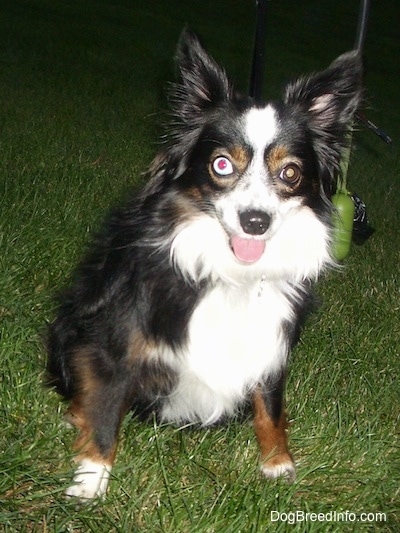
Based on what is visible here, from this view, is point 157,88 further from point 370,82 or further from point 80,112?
point 370,82

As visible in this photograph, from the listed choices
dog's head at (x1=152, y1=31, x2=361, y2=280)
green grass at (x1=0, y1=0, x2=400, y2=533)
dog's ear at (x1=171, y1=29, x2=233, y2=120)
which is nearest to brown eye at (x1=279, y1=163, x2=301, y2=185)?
dog's head at (x1=152, y1=31, x2=361, y2=280)

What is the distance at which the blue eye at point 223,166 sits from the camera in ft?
8.40

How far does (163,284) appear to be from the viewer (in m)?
A: 2.63

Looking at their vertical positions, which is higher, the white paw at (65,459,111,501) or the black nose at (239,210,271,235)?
the black nose at (239,210,271,235)

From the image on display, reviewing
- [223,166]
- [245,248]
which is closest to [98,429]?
[245,248]

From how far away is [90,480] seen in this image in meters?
2.57

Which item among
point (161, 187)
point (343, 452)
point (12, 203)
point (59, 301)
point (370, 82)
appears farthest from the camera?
point (370, 82)

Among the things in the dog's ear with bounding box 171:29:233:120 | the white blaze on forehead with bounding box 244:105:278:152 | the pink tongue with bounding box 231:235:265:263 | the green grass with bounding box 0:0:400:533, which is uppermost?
the dog's ear with bounding box 171:29:233:120

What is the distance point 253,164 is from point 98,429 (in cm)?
111

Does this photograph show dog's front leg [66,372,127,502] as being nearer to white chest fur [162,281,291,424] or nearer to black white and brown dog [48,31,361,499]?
black white and brown dog [48,31,361,499]

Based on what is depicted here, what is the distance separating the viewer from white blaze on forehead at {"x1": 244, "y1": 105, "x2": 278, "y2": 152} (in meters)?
2.55

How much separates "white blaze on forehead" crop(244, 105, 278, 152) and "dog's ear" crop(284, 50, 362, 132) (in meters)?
0.24

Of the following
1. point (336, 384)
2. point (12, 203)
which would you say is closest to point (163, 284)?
point (336, 384)

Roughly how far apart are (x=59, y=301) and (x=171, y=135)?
1.02 m
